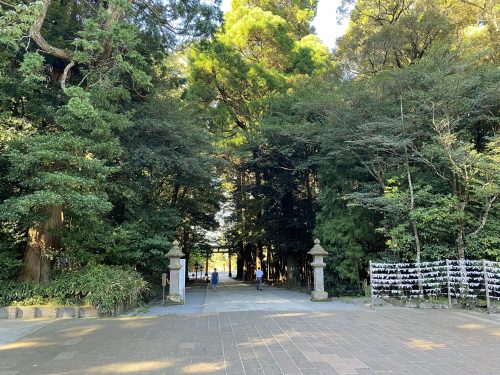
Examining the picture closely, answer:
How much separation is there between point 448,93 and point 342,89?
514 centimetres

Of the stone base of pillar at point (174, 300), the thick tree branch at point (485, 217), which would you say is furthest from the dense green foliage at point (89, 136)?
the thick tree branch at point (485, 217)

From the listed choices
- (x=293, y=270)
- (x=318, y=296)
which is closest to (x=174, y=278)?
(x=318, y=296)

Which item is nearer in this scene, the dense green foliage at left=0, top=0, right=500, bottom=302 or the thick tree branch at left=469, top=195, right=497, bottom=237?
the dense green foliage at left=0, top=0, right=500, bottom=302

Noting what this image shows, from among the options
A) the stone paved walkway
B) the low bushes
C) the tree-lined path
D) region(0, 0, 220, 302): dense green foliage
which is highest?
region(0, 0, 220, 302): dense green foliage

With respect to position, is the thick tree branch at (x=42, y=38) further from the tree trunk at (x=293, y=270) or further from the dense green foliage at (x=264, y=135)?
the tree trunk at (x=293, y=270)

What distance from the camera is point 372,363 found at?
511 centimetres

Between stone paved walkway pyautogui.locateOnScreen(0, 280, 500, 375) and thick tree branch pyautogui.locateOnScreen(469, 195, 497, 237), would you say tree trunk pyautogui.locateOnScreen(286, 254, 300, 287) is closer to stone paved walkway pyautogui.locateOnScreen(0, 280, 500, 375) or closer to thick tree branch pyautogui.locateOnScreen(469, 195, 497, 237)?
thick tree branch pyautogui.locateOnScreen(469, 195, 497, 237)


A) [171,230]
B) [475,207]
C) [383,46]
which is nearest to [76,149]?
[171,230]

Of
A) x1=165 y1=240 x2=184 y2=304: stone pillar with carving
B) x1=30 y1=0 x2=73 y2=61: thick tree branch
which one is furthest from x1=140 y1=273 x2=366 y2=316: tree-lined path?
x1=30 y1=0 x2=73 y2=61: thick tree branch

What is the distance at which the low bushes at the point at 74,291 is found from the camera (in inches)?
381

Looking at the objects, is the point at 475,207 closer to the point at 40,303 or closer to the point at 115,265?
the point at 115,265

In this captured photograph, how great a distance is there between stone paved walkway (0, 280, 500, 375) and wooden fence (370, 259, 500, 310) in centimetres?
187

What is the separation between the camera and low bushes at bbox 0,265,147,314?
31.8ft

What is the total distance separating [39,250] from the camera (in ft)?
35.0
